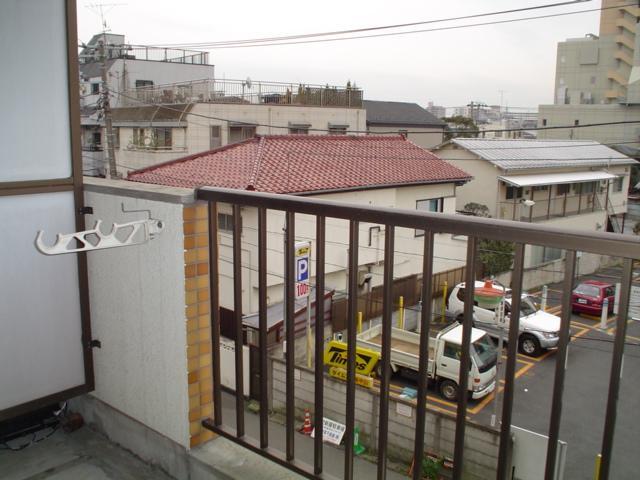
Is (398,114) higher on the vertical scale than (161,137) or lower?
higher

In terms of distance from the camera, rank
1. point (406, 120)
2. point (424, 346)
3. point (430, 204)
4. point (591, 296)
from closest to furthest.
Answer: point (424, 346)
point (591, 296)
point (430, 204)
point (406, 120)

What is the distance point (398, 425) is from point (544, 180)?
10.9 metres

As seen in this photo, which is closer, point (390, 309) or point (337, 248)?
point (390, 309)

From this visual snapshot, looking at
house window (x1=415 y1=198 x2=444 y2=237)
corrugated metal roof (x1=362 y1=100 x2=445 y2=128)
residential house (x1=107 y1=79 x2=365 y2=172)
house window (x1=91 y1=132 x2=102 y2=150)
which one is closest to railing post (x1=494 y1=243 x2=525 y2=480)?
house window (x1=415 y1=198 x2=444 y2=237)

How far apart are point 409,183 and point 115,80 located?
46.0 ft

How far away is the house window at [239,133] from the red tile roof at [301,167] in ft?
13.4

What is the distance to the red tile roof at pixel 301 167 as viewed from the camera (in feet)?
31.5

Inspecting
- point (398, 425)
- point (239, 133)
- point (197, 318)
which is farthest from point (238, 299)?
point (239, 133)

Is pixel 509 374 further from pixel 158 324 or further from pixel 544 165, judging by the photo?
pixel 544 165

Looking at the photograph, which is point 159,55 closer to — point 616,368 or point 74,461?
point 74,461

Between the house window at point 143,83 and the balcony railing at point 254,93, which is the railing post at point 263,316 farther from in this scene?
the house window at point 143,83

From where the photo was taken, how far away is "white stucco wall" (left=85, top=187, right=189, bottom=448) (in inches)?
65.2

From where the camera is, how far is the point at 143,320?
1801mm

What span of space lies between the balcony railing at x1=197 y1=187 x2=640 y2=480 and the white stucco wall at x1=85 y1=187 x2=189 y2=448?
4.1 inches
